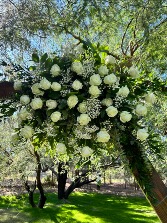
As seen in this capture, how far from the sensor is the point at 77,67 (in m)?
2.54

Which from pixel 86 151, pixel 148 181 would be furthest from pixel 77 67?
pixel 148 181

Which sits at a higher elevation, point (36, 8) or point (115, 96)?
point (36, 8)

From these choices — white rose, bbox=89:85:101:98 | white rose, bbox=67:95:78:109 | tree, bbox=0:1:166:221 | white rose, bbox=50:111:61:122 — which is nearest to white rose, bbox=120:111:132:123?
white rose, bbox=89:85:101:98

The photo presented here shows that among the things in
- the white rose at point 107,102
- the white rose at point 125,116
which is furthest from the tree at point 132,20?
the white rose at point 125,116

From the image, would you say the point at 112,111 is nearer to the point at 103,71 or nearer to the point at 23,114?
the point at 103,71

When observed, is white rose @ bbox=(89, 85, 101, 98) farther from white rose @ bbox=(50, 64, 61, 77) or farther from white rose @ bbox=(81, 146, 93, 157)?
white rose @ bbox=(81, 146, 93, 157)

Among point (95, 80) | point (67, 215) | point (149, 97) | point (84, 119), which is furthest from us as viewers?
point (67, 215)

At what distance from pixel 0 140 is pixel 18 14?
25.9 feet

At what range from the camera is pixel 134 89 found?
8.95ft

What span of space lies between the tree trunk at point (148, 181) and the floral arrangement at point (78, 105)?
0.13 meters

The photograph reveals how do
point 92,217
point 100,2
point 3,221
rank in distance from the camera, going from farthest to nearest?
point 92,217
point 3,221
point 100,2

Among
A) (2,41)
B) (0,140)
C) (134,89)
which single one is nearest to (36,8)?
(2,41)

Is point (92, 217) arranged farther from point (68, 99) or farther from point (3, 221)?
point (68, 99)

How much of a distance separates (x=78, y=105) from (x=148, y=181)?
0.77m
